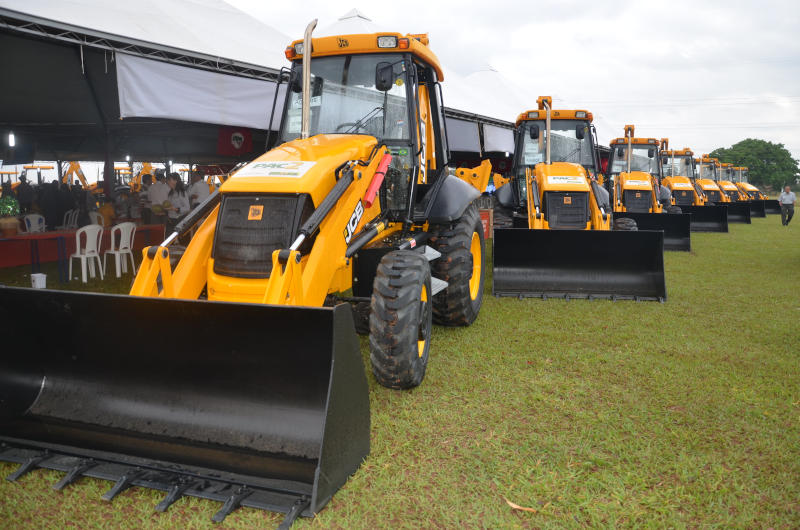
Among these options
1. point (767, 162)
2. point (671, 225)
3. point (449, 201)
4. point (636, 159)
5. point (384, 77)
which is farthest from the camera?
point (767, 162)

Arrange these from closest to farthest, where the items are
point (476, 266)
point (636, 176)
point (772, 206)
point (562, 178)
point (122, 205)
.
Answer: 1. point (476, 266)
2. point (562, 178)
3. point (122, 205)
4. point (636, 176)
5. point (772, 206)

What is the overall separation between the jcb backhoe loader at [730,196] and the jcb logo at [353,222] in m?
19.3

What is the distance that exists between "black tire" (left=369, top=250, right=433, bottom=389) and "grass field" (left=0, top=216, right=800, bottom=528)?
251 mm

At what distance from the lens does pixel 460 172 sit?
10508 mm

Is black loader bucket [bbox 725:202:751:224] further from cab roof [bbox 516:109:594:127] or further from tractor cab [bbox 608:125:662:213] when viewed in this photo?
cab roof [bbox 516:109:594:127]

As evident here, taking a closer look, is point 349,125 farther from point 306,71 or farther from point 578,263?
point 578,263

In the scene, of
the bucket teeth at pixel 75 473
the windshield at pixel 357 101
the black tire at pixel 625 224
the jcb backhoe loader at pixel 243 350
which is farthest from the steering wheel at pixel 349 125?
the black tire at pixel 625 224

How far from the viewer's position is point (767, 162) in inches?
2518

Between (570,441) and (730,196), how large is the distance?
91.9 ft

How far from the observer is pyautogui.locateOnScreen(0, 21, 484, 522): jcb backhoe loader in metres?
2.79

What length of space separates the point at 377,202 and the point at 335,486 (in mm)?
2458

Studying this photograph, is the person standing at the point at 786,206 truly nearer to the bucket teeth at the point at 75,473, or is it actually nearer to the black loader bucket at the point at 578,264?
the black loader bucket at the point at 578,264

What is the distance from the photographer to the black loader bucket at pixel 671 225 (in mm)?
11562

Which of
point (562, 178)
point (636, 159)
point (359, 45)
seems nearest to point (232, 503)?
point (359, 45)
